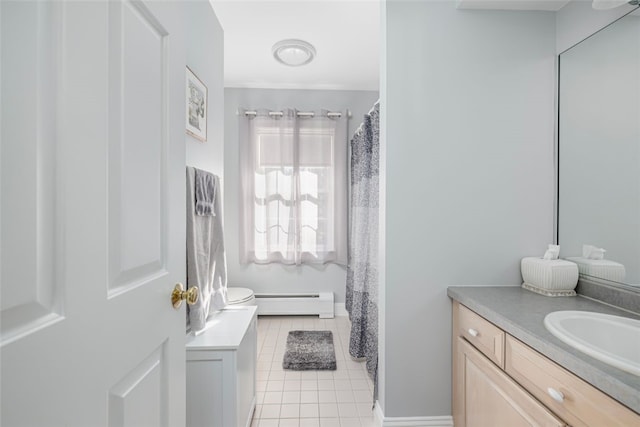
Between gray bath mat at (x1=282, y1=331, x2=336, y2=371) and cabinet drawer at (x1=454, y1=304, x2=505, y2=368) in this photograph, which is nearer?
cabinet drawer at (x1=454, y1=304, x2=505, y2=368)

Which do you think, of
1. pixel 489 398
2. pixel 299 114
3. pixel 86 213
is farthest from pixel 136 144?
pixel 299 114

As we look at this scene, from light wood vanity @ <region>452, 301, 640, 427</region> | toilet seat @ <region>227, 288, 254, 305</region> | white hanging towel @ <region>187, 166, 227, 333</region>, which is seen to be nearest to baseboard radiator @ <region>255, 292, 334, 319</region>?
toilet seat @ <region>227, 288, 254, 305</region>

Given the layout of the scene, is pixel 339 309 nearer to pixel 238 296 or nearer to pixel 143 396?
pixel 238 296

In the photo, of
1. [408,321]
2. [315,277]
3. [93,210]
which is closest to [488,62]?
[408,321]

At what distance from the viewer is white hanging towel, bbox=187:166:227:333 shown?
4.81 feet

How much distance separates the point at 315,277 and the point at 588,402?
2.86 m

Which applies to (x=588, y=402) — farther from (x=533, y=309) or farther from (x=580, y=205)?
(x=580, y=205)

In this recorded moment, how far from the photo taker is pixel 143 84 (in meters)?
0.74

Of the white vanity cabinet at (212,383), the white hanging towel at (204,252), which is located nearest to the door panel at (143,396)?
the white vanity cabinet at (212,383)

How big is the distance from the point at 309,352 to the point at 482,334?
165 cm

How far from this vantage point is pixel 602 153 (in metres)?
1.42

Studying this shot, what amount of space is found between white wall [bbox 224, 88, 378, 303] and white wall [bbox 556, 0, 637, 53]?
2.07 metres

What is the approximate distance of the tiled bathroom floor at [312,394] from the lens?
184 cm

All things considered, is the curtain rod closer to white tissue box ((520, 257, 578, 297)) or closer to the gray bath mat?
the gray bath mat
